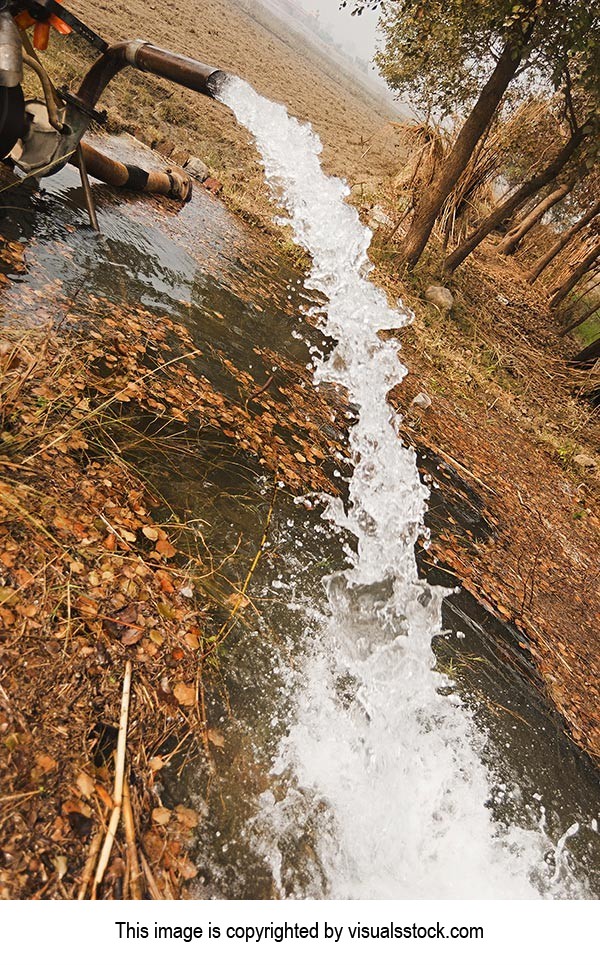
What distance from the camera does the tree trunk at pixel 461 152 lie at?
804 cm

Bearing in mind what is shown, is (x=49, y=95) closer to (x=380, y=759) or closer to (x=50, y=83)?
(x=50, y=83)

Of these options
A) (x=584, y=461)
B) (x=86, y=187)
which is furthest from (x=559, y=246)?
(x=86, y=187)

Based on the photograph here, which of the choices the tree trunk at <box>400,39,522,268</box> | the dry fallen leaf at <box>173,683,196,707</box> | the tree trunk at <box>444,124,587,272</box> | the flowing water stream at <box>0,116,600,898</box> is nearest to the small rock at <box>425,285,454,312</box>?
the tree trunk at <box>400,39,522,268</box>

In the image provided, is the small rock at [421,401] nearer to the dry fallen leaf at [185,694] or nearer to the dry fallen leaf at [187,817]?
the dry fallen leaf at [185,694]

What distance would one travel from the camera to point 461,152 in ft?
29.0

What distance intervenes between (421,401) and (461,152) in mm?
5842

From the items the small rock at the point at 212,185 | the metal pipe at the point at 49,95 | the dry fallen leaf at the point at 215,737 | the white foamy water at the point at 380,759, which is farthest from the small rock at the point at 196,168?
the dry fallen leaf at the point at 215,737

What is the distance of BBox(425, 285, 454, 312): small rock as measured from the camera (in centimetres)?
998

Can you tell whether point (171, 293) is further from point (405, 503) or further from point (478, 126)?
point (478, 126)

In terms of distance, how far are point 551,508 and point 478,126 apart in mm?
7346

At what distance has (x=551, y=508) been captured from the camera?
6.32 m

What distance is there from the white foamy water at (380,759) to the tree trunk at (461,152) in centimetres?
646

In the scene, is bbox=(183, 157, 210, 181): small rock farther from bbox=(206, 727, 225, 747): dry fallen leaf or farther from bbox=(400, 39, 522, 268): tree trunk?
bbox=(206, 727, 225, 747): dry fallen leaf

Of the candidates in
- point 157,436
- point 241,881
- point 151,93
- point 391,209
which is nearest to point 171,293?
point 157,436
